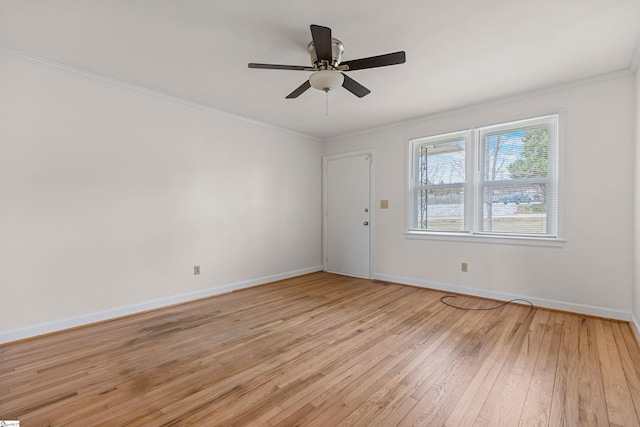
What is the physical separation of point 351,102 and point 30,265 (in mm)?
3687

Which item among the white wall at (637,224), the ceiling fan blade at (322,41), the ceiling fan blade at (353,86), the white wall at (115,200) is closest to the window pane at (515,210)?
the white wall at (637,224)

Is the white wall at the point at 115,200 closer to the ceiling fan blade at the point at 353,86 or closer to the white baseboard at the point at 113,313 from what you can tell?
the white baseboard at the point at 113,313

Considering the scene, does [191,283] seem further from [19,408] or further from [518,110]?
[518,110]

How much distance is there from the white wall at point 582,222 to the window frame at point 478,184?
7 cm

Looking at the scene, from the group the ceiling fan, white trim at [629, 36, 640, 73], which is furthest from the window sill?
the ceiling fan

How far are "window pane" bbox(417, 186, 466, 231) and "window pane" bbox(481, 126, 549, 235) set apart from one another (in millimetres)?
309

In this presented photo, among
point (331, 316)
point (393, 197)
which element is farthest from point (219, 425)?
point (393, 197)

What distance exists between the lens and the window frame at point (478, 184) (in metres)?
3.32

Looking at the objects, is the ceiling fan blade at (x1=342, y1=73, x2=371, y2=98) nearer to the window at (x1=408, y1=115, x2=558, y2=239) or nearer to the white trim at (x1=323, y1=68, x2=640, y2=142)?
the white trim at (x1=323, y1=68, x2=640, y2=142)

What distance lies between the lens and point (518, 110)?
11.6 ft

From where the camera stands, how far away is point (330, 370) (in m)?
2.11

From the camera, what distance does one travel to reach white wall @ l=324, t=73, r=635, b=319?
2953 mm

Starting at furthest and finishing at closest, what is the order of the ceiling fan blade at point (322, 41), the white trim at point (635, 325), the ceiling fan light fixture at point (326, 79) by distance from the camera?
the white trim at point (635, 325) < the ceiling fan light fixture at point (326, 79) < the ceiling fan blade at point (322, 41)

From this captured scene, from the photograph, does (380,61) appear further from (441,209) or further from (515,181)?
(441,209)
